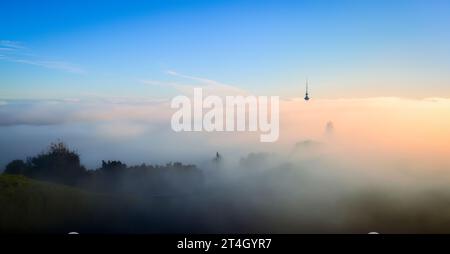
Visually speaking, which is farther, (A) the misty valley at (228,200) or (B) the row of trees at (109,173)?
(B) the row of trees at (109,173)

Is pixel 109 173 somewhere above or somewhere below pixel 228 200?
above

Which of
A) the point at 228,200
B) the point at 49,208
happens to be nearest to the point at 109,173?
the point at 49,208

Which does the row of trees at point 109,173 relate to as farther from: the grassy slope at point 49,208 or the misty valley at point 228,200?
the grassy slope at point 49,208

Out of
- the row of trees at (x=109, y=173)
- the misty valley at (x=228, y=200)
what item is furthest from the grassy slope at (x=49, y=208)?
the row of trees at (x=109, y=173)

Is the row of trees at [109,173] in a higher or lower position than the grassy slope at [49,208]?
higher

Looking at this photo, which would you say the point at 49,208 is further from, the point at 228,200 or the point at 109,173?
the point at 228,200
